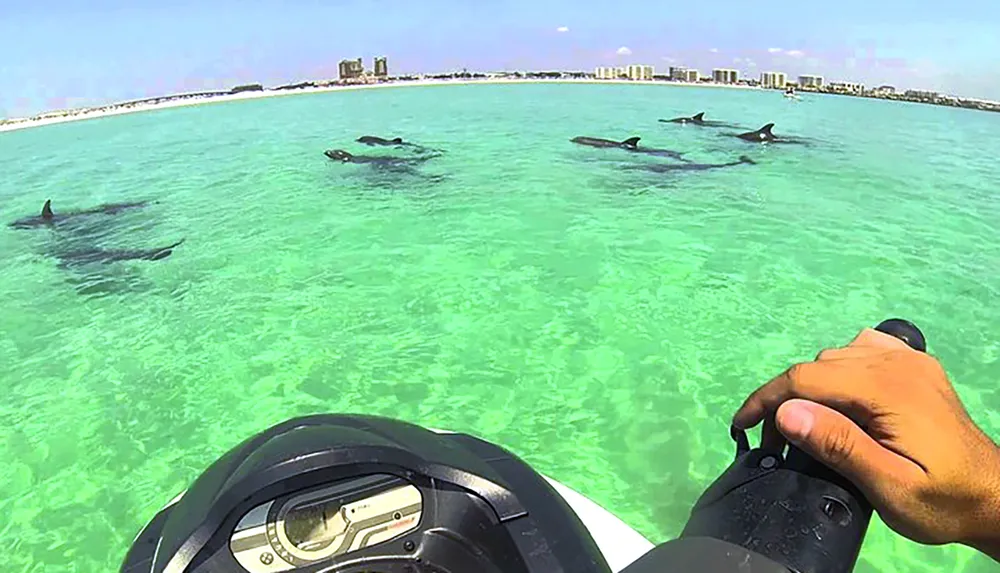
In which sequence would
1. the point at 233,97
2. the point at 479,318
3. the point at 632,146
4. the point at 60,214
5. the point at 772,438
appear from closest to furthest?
the point at 772,438 → the point at 479,318 → the point at 60,214 → the point at 632,146 → the point at 233,97

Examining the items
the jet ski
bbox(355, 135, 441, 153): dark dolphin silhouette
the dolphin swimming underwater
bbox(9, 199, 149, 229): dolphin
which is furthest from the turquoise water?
bbox(355, 135, 441, 153): dark dolphin silhouette

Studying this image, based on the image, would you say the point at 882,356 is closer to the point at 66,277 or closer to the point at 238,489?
the point at 238,489

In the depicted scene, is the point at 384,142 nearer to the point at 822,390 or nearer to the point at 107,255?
the point at 107,255

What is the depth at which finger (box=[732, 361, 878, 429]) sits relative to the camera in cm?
94

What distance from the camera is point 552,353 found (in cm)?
496

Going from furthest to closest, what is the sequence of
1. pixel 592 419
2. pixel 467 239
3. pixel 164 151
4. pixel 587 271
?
pixel 164 151
pixel 467 239
pixel 587 271
pixel 592 419

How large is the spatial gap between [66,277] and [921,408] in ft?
26.9

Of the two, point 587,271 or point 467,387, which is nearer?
point 467,387

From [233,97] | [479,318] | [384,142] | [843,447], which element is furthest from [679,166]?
[233,97]

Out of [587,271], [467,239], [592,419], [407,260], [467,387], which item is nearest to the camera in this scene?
[592,419]

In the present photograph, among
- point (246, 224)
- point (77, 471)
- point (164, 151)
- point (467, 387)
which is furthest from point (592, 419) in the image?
point (164, 151)

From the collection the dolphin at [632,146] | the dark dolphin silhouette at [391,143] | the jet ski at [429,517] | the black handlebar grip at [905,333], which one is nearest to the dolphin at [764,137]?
the dolphin at [632,146]

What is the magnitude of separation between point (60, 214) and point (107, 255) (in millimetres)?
3957

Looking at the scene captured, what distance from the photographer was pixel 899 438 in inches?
36.5
